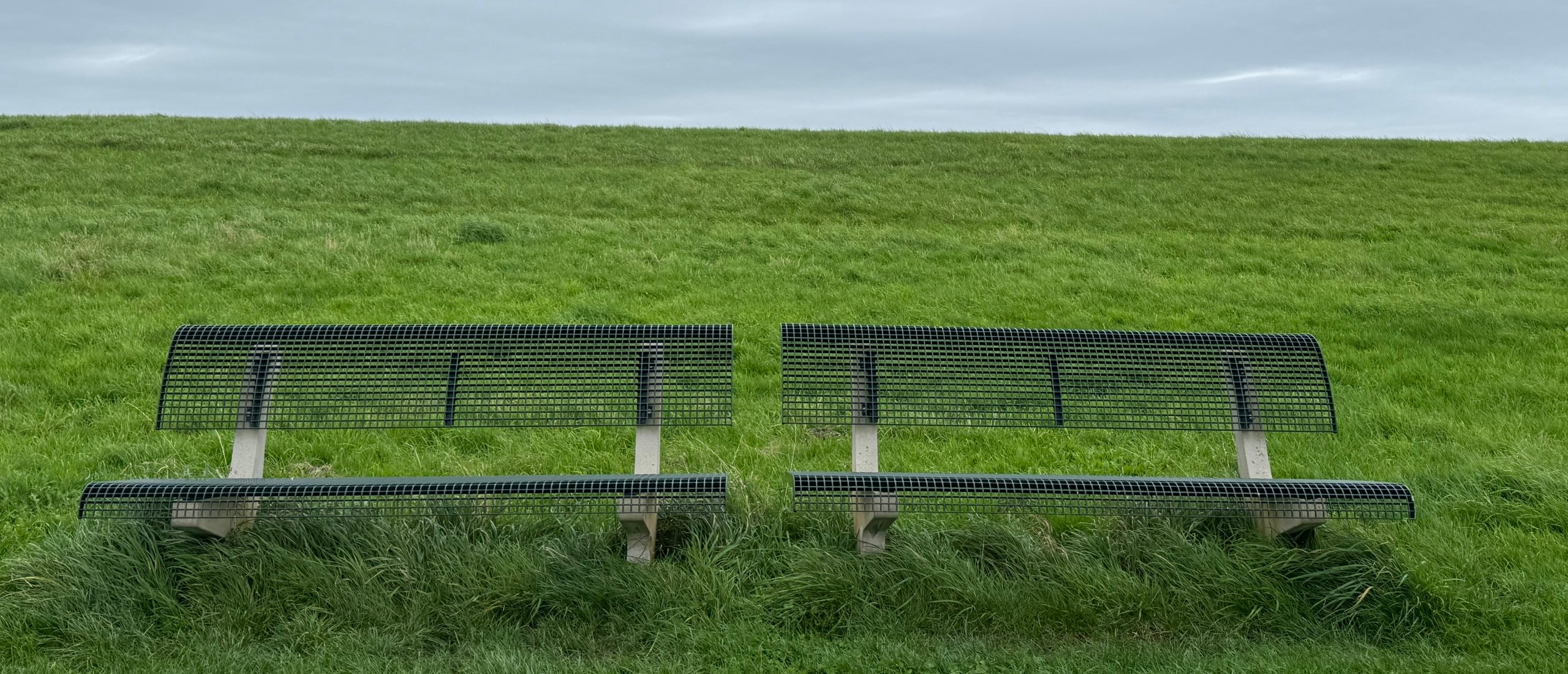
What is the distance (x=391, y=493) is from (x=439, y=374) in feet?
3.31

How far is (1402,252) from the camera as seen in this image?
44.3 feet

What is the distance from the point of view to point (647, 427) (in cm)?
399

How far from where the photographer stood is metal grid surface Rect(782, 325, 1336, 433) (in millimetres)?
4129

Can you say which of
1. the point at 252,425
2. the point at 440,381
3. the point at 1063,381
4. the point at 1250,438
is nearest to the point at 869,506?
the point at 1063,381

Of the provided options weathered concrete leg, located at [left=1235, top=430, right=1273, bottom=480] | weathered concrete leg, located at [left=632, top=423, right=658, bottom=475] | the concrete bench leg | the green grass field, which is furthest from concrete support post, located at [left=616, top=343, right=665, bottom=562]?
weathered concrete leg, located at [left=1235, top=430, right=1273, bottom=480]

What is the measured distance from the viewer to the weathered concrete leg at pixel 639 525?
133 inches

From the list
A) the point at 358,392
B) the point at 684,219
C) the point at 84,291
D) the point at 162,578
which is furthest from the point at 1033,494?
the point at 684,219

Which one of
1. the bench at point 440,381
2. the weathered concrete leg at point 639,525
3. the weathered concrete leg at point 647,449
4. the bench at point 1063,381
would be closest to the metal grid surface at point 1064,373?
the bench at point 1063,381

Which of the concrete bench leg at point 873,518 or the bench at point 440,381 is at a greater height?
the bench at point 440,381

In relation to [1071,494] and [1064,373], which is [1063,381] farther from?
[1071,494]

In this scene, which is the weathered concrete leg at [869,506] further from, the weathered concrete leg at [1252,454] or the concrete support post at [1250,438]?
the weathered concrete leg at [1252,454]

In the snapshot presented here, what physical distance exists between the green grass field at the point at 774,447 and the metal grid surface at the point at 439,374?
1.75ft

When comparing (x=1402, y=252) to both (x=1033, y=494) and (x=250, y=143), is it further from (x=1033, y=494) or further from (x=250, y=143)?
(x=250, y=143)

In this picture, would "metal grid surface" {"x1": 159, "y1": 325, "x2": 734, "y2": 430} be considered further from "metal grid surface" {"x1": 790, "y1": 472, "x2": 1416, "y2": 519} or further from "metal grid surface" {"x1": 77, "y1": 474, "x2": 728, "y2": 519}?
"metal grid surface" {"x1": 790, "y1": 472, "x2": 1416, "y2": 519}
